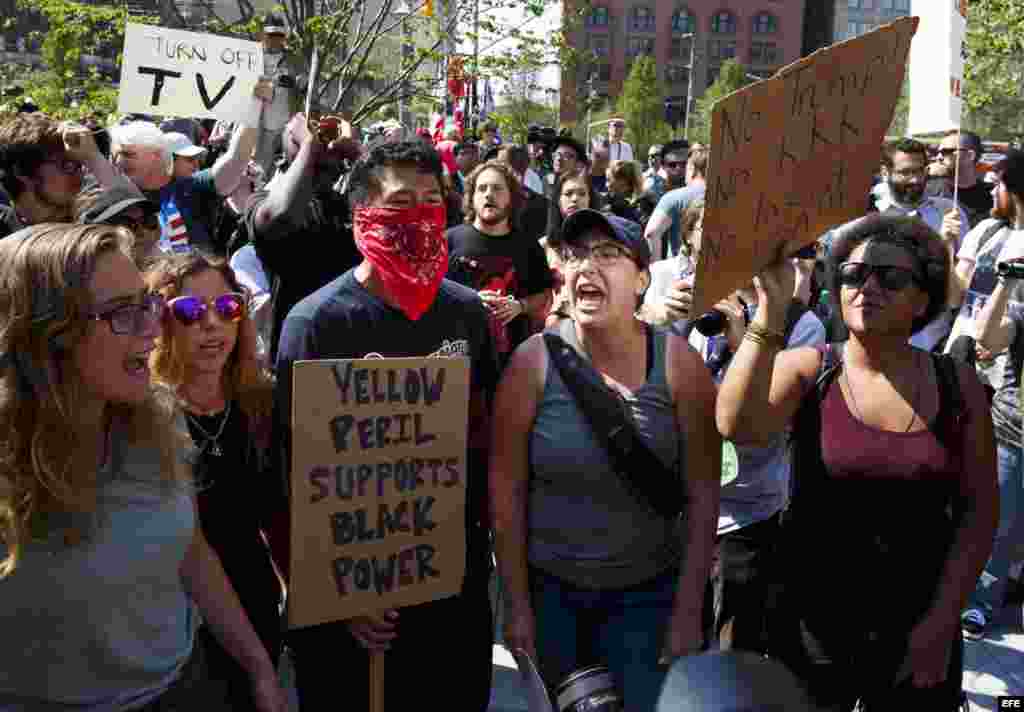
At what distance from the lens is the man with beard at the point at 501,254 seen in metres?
4.97

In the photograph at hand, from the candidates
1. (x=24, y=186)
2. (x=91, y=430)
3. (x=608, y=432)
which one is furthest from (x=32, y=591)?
(x=24, y=186)

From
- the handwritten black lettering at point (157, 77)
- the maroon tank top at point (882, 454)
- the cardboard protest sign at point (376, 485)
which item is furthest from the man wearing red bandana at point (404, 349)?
the handwritten black lettering at point (157, 77)

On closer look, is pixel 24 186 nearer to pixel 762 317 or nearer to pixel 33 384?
pixel 33 384

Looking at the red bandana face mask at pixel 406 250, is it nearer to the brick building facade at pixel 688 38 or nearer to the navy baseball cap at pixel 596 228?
the navy baseball cap at pixel 596 228

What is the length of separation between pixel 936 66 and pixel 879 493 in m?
1.77

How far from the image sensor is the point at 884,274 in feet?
8.73

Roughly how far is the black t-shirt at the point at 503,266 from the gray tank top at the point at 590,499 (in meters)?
2.13

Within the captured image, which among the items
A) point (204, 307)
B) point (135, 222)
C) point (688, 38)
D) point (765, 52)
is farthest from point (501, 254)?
point (765, 52)

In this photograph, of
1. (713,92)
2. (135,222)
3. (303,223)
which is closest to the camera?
(135,222)

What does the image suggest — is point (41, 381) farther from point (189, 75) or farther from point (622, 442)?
point (189, 75)

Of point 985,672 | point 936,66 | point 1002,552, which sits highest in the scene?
point 936,66

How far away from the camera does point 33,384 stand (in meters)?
1.98

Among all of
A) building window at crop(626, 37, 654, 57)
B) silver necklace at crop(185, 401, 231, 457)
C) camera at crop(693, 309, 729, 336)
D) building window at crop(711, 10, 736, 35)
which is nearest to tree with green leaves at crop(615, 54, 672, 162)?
building window at crop(626, 37, 654, 57)

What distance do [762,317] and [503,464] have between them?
0.80 m
